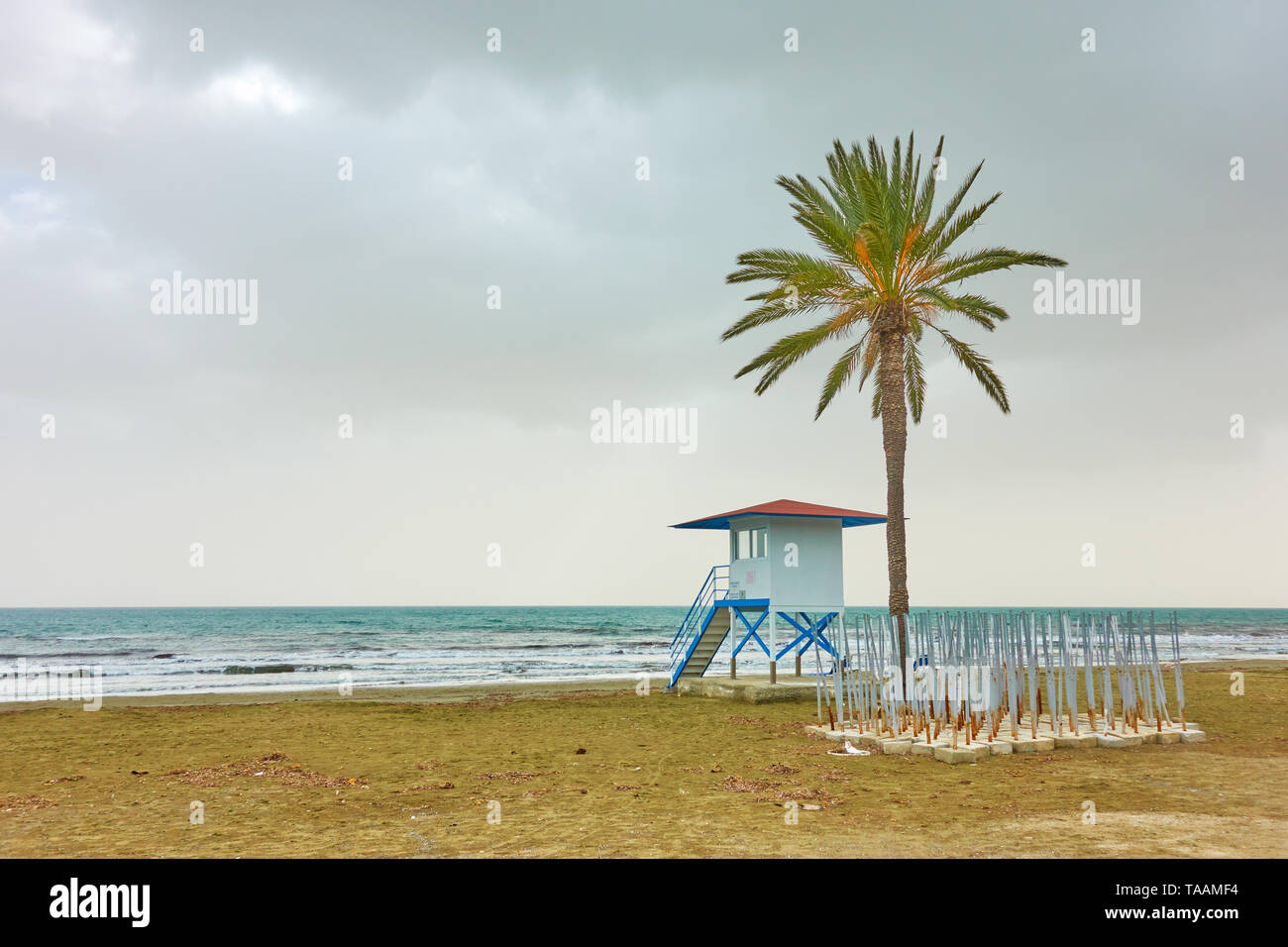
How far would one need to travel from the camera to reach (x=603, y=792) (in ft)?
33.8

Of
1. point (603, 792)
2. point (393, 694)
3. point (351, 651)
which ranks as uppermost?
point (603, 792)

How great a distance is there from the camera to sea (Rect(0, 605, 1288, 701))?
3444cm

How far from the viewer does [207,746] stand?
48.9ft

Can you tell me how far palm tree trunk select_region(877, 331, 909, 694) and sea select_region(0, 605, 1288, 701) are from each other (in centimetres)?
440

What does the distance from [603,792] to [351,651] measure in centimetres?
4550

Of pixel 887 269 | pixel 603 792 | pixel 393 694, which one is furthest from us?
pixel 393 694

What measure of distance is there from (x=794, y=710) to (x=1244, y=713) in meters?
9.06

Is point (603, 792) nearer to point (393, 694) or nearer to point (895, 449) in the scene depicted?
point (895, 449)

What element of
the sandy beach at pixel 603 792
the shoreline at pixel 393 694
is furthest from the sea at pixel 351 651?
the sandy beach at pixel 603 792

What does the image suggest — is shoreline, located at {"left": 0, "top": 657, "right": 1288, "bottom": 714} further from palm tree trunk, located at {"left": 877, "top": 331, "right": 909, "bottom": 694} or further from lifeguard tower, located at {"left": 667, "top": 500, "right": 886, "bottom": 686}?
palm tree trunk, located at {"left": 877, "top": 331, "right": 909, "bottom": 694}

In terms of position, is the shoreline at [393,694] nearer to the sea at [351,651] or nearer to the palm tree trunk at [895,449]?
the sea at [351,651]

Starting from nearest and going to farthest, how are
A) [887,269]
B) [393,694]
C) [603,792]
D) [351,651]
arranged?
[603,792], [887,269], [393,694], [351,651]

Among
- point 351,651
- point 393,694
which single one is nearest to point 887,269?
point 393,694
